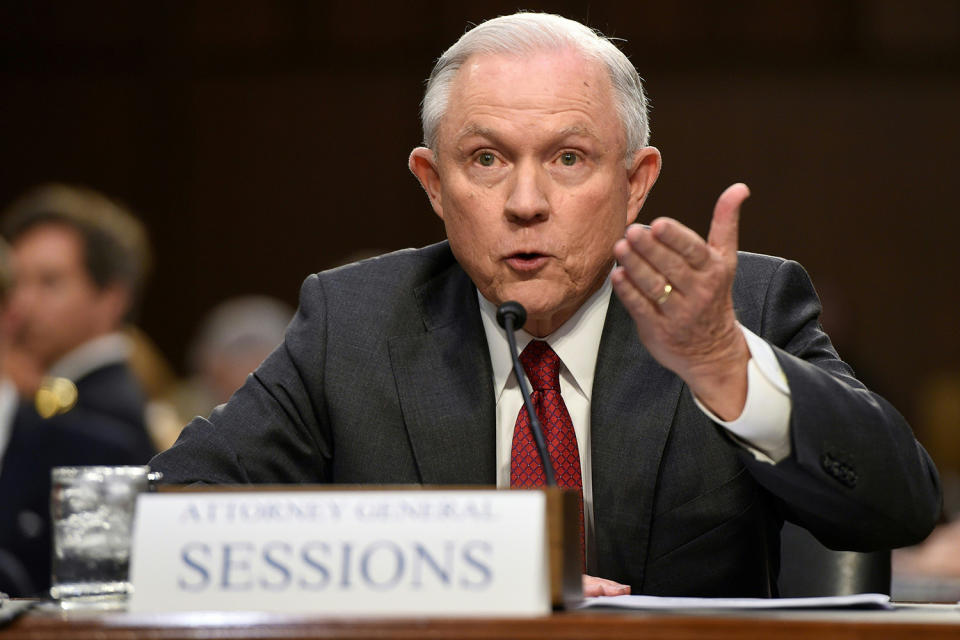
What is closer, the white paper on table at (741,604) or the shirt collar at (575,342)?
the white paper on table at (741,604)

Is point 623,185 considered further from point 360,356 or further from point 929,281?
point 929,281

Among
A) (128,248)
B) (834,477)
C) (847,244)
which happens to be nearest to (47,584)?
(128,248)

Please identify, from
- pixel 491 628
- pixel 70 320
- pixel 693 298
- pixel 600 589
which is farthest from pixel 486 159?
pixel 70 320

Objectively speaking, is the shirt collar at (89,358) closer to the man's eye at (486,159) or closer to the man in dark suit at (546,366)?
the man in dark suit at (546,366)

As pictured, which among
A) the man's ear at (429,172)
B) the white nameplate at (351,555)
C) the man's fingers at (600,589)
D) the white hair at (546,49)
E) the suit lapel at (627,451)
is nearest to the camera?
the white nameplate at (351,555)

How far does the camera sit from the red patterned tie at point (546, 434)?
6.46 feet

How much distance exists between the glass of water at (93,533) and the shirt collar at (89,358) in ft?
9.15

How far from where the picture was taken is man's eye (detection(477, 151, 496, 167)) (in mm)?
2055

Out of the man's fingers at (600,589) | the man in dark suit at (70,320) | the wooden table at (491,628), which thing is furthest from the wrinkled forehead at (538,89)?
the man in dark suit at (70,320)

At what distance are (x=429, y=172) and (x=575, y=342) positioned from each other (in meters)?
0.40

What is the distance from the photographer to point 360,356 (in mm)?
2166

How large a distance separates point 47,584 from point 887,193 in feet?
16.0

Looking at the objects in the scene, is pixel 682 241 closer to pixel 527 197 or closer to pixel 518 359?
pixel 518 359

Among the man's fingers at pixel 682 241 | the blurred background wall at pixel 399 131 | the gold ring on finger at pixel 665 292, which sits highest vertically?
the blurred background wall at pixel 399 131
